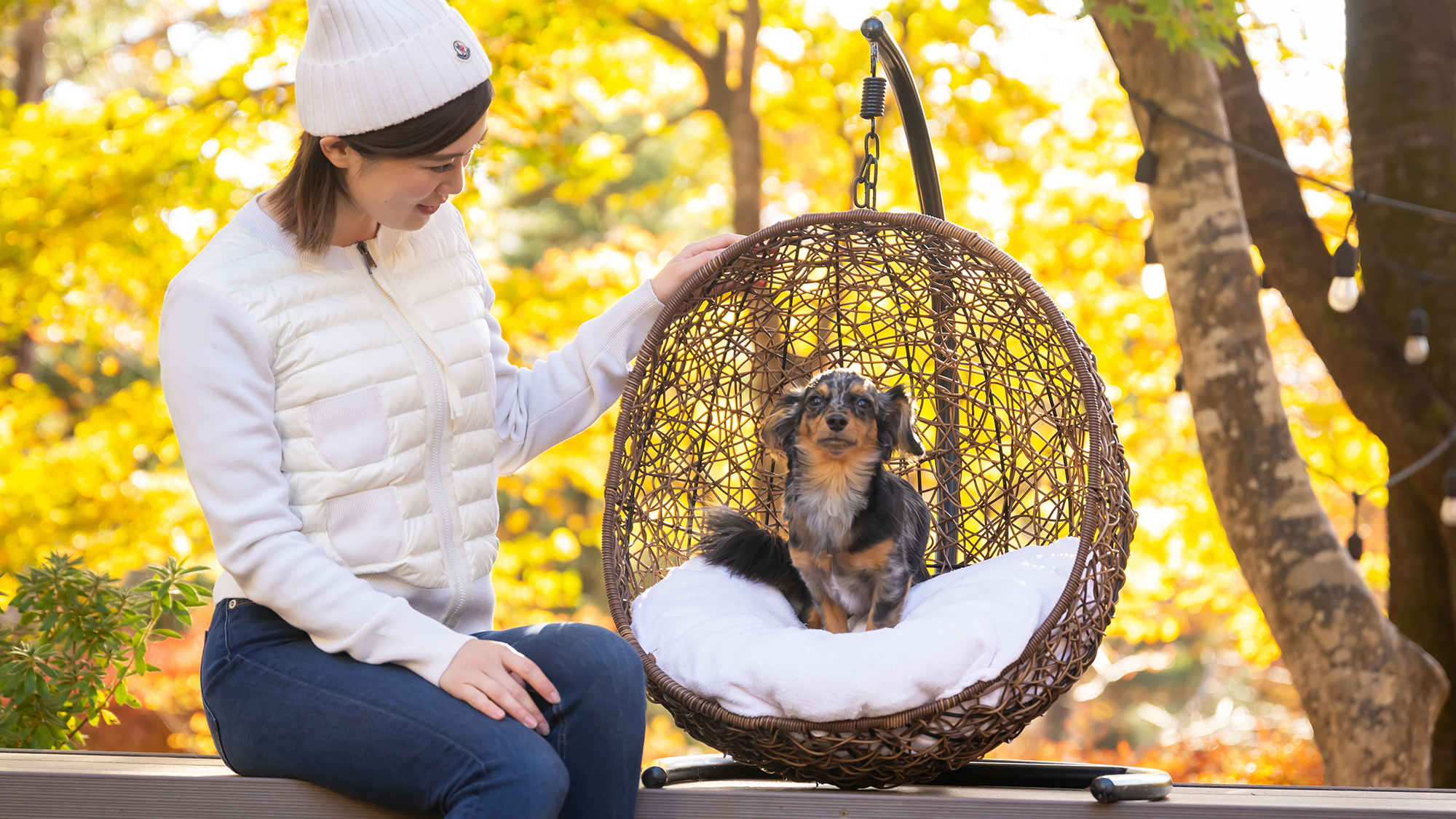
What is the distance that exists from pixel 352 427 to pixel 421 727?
477 mm

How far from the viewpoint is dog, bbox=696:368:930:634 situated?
95.0 inches

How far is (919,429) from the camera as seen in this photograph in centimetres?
288

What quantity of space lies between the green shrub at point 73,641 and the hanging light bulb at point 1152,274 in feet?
10.3

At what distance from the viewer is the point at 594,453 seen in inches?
242

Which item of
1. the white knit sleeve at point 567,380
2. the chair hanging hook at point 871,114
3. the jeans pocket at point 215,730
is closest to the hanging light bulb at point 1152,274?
the chair hanging hook at point 871,114

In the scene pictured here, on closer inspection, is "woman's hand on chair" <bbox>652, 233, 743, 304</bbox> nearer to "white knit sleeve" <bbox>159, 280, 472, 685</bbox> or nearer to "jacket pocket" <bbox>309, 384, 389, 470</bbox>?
"jacket pocket" <bbox>309, 384, 389, 470</bbox>

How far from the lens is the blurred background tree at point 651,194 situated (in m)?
4.80

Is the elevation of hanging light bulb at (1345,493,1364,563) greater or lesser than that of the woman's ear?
lesser

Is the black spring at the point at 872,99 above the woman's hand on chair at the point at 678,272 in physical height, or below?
above

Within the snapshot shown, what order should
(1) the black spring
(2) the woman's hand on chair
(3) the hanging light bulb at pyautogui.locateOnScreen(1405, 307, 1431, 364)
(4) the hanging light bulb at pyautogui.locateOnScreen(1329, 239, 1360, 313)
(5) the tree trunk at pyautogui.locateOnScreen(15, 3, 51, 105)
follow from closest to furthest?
(2) the woman's hand on chair
(1) the black spring
(4) the hanging light bulb at pyautogui.locateOnScreen(1329, 239, 1360, 313)
(3) the hanging light bulb at pyautogui.locateOnScreen(1405, 307, 1431, 364)
(5) the tree trunk at pyautogui.locateOnScreen(15, 3, 51, 105)

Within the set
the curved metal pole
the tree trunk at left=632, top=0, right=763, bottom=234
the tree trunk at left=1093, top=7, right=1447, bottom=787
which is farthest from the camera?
the tree trunk at left=632, top=0, right=763, bottom=234

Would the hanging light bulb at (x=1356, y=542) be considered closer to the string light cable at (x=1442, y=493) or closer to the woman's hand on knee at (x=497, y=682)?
the string light cable at (x=1442, y=493)

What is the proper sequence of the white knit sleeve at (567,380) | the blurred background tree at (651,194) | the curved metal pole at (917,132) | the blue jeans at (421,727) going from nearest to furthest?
the blue jeans at (421,727), the white knit sleeve at (567,380), the curved metal pole at (917,132), the blurred background tree at (651,194)

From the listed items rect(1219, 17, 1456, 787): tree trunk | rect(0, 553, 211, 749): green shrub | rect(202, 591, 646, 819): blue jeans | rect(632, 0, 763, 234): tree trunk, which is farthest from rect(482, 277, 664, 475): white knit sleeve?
rect(632, 0, 763, 234): tree trunk
